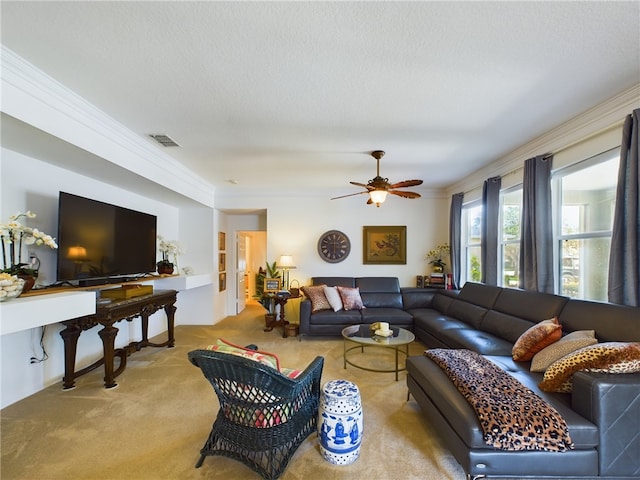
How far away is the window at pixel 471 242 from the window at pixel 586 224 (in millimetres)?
1708

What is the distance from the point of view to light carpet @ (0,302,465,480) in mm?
1751

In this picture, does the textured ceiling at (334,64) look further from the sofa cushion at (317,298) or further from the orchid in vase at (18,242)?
the sofa cushion at (317,298)

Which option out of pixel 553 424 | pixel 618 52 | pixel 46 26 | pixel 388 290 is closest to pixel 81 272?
pixel 46 26

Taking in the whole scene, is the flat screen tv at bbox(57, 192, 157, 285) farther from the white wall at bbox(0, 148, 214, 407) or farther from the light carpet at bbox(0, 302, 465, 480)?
the light carpet at bbox(0, 302, 465, 480)

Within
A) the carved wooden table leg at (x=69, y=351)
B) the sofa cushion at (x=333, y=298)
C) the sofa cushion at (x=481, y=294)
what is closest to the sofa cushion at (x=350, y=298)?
the sofa cushion at (x=333, y=298)

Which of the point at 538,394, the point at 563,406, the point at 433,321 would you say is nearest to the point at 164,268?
the point at 433,321

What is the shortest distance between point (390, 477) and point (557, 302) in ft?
7.61

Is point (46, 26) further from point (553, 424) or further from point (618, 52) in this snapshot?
point (553, 424)

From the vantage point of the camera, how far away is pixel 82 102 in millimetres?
2275

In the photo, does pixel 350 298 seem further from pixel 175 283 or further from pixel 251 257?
pixel 251 257

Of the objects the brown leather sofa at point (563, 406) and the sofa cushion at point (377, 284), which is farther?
the sofa cushion at point (377, 284)

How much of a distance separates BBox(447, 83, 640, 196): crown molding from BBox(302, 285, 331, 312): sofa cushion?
10.5ft

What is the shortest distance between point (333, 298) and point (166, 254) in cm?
286

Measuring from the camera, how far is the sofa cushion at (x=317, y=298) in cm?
452
